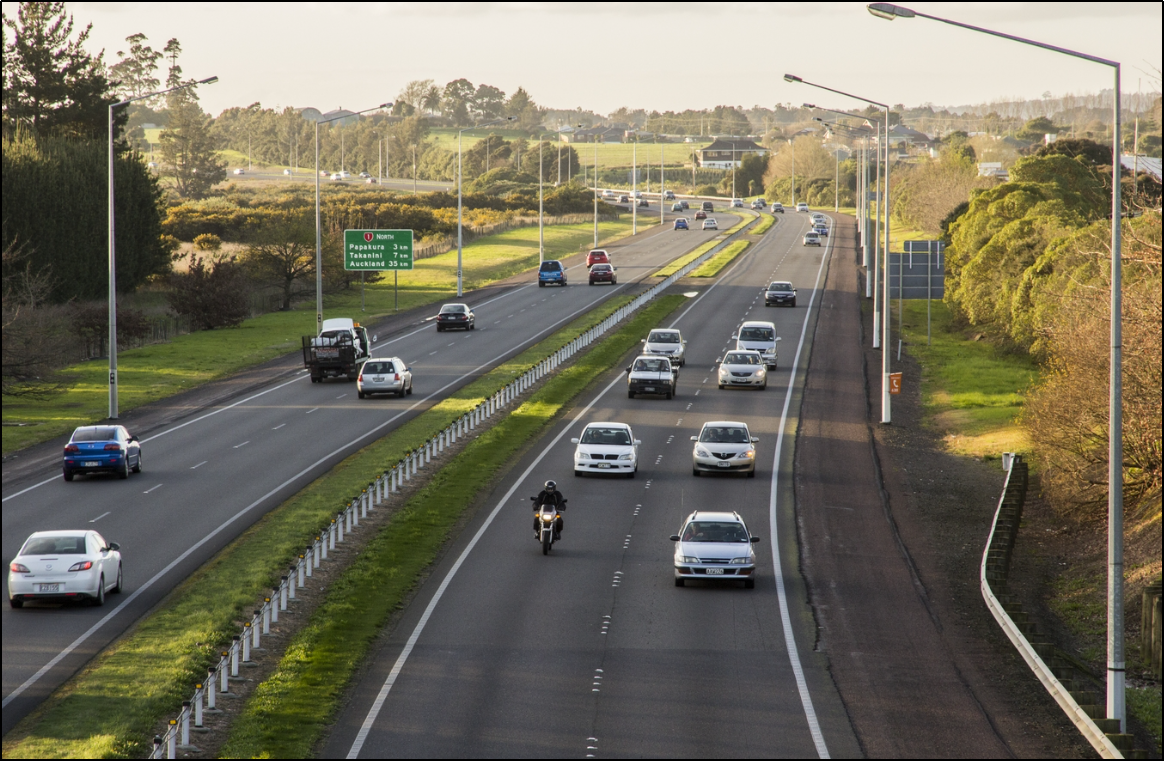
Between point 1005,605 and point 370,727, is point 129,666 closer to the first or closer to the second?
point 370,727

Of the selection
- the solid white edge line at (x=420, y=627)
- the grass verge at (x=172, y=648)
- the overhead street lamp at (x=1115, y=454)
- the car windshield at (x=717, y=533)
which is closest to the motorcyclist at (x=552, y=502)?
the solid white edge line at (x=420, y=627)

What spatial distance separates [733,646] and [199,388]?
37.1 meters

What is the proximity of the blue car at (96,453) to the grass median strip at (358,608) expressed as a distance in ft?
27.4

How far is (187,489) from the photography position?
32281 mm

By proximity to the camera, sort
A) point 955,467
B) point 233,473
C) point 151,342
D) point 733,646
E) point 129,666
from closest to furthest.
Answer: point 129,666
point 733,646
point 233,473
point 955,467
point 151,342

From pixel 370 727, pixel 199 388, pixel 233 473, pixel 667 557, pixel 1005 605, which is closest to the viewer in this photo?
pixel 370 727

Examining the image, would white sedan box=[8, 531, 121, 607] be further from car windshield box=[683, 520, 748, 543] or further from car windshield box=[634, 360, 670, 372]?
car windshield box=[634, 360, 670, 372]

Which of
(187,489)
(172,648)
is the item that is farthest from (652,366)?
(172,648)

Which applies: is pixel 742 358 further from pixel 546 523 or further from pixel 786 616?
pixel 786 616

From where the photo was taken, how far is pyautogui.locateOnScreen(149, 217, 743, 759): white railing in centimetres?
1583

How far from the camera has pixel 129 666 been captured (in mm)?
18594

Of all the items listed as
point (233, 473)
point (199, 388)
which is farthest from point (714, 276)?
point (233, 473)

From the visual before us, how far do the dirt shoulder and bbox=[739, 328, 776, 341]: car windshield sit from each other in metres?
8.40

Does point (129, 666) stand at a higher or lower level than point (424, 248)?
→ lower
